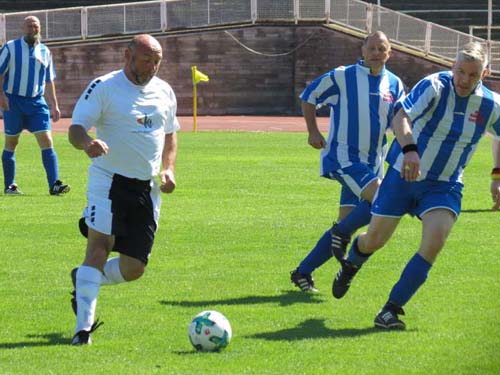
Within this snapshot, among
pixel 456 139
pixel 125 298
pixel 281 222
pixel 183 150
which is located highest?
pixel 456 139

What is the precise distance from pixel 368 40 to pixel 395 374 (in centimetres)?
331

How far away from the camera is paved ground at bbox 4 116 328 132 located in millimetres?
30703

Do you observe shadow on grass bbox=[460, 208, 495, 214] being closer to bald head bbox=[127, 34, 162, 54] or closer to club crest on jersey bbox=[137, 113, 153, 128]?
club crest on jersey bbox=[137, 113, 153, 128]

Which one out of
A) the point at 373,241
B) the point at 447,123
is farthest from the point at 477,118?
the point at 373,241

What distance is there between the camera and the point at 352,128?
950cm

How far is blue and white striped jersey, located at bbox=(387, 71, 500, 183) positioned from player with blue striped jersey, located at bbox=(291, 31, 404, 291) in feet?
4.51

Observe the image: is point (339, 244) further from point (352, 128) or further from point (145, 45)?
point (145, 45)

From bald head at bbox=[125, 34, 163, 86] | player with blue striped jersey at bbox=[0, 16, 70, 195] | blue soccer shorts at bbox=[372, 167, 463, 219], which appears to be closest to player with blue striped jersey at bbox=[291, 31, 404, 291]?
blue soccer shorts at bbox=[372, 167, 463, 219]

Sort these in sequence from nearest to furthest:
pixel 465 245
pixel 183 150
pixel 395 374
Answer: pixel 395 374
pixel 465 245
pixel 183 150

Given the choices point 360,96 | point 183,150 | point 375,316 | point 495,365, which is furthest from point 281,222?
point 183,150

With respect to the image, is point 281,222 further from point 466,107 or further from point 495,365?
point 495,365

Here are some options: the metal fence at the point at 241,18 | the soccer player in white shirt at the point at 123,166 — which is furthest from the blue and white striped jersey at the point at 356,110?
the metal fence at the point at 241,18

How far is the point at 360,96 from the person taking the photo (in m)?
9.48

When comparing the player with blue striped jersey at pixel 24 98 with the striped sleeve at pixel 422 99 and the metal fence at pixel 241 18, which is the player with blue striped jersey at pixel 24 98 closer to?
the striped sleeve at pixel 422 99
